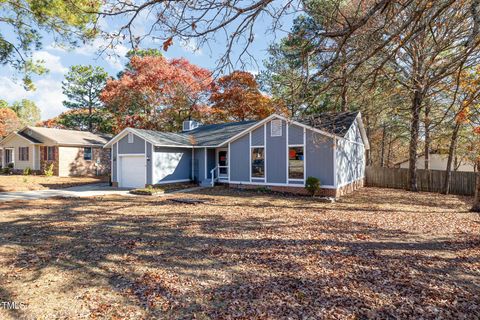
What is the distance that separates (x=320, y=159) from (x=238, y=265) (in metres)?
9.43

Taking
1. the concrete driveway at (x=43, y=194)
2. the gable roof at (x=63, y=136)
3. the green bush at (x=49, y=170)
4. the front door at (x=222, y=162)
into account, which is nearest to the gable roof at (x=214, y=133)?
the front door at (x=222, y=162)

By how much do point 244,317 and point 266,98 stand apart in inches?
871

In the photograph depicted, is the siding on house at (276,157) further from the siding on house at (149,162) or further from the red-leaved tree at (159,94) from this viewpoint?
the red-leaved tree at (159,94)

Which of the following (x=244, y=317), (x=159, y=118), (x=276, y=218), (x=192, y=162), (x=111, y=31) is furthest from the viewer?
(x=159, y=118)

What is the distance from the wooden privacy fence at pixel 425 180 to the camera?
1520 centimetres

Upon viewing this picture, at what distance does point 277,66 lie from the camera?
9680 mm

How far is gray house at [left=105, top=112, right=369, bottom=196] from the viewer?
1318 cm

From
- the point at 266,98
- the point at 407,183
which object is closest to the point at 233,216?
the point at 407,183

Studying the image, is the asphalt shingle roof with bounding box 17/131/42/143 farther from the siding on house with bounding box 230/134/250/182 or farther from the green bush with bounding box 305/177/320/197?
the green bush with bounding box 305/177/320/197

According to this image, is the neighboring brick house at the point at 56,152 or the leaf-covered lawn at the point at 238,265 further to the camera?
the neighboring brick house at the point at 56,152

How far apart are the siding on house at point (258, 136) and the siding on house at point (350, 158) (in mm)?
3855

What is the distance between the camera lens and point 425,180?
53.6 feet

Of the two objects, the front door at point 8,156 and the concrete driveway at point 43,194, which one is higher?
the front door at point 8,156

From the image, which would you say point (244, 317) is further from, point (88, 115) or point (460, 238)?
point (88, 115)
